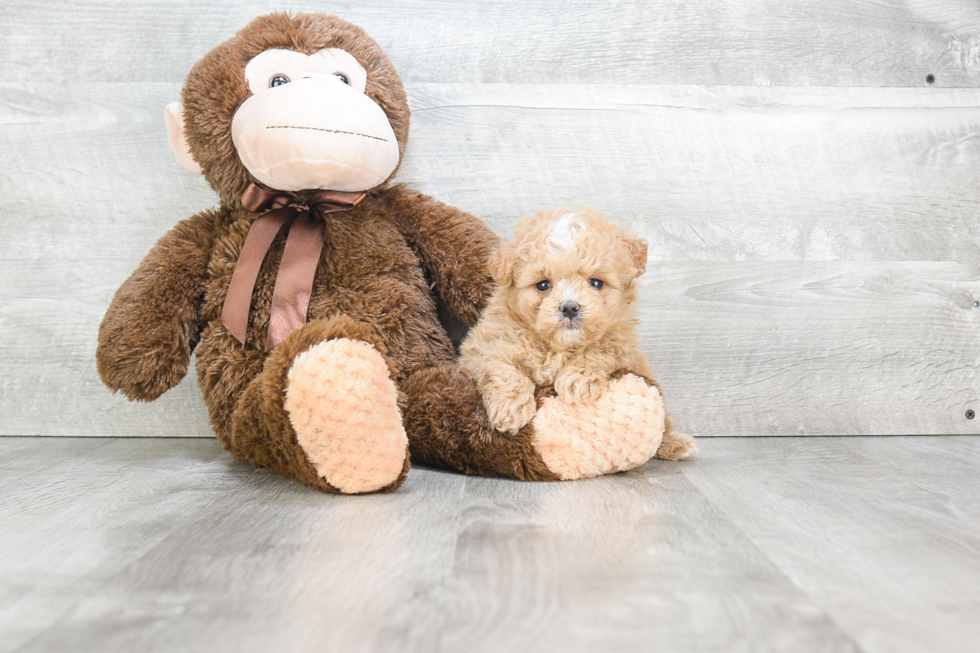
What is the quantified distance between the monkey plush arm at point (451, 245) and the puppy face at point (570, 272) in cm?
17

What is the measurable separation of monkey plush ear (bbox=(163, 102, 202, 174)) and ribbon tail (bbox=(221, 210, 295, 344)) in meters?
0.15

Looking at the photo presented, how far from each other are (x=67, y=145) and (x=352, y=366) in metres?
0.81

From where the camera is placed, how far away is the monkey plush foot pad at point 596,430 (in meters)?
0.99

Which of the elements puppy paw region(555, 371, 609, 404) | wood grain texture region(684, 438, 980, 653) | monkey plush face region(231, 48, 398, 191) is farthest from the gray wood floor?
monkey plush face region(231, 48, 398, 191)

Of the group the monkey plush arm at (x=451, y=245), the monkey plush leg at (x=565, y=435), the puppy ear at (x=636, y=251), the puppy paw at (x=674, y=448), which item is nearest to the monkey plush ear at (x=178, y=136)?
the monkey plush arm at (x=451, y=245)

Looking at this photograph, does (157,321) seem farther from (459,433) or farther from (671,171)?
(671,171)

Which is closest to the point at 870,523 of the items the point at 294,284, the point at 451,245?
the point at 451,245

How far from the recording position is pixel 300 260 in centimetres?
110

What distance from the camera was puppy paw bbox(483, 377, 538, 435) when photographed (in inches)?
38.6

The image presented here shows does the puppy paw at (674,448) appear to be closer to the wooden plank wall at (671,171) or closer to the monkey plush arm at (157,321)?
the wooden plank wall at (671,171)

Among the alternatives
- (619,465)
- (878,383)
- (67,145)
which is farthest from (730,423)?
(67,145)

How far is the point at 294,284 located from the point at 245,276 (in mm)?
71

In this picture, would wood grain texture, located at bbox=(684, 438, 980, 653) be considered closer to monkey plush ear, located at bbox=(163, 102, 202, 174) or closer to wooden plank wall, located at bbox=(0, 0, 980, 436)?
wooden plank wall, located at bbox=(0, 0, 980, 436)

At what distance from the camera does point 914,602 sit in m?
0.62
